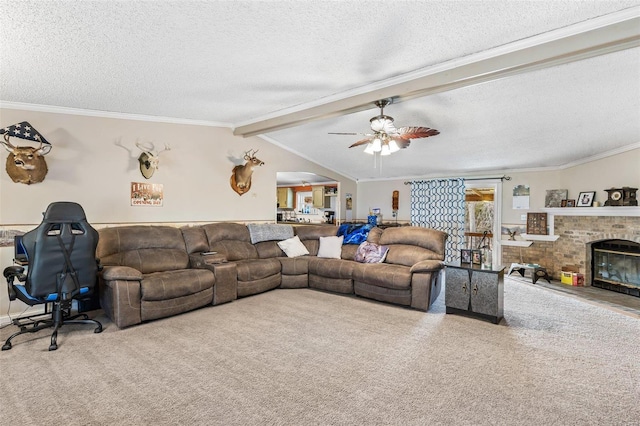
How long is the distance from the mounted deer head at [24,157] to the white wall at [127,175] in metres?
0.08

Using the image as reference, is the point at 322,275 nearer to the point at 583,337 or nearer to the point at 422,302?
the point at 422,302

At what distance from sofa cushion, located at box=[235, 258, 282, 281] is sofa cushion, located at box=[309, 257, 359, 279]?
1.87 ft

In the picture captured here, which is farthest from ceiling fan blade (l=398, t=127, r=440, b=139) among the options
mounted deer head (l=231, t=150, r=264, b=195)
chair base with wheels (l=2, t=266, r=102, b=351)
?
chair base with wheels (l=2, t=266, r=102, b=351)

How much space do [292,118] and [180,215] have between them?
7.69 feet

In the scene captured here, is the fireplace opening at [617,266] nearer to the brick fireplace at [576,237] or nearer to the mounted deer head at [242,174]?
the brick fireplace at [576,237]

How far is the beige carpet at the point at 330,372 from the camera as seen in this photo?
204 cm

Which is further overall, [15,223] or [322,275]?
[322,275]

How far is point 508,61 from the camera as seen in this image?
2.85 m

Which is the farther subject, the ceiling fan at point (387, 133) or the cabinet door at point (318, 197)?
the cabinet door at point (318, 197)

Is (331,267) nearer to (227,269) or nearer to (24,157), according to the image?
(227,269)

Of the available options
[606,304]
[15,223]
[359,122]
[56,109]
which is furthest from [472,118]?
[15,223]

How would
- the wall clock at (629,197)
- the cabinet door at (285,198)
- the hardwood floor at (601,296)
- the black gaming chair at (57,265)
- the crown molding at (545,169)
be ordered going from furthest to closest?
the cabinet door at (285,198)
the crown molding at (545,169)
the wall clock at (629,197)
the hardwood floor at (601,296)
the black gaming chair at (57,265)

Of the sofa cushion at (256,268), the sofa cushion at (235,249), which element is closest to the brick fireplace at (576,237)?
the sofa cushion at (256,268)

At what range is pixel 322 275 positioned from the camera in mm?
5125
